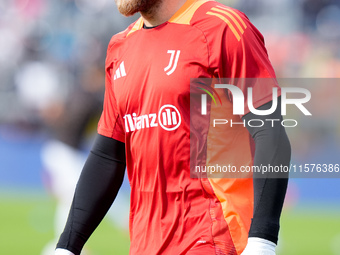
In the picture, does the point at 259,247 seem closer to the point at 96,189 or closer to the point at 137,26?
the point at 96,189

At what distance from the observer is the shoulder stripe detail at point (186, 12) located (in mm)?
2568

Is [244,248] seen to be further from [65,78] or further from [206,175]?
[65,78]

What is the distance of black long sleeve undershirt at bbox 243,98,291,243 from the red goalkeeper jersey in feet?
0.38

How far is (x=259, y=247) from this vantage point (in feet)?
6.93

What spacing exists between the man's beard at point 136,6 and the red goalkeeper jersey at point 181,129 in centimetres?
9

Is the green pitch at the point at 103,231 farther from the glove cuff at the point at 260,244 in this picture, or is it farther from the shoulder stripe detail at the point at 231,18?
the glove cuff at the point at 260,244

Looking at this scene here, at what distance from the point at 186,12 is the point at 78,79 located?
957 centimetres

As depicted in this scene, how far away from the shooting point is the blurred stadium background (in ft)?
32.9

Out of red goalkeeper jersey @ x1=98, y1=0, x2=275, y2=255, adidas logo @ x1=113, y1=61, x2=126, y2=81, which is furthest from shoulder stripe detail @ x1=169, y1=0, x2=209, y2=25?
adidas logo @ x1=113, y1=61, x2=126, y2=81

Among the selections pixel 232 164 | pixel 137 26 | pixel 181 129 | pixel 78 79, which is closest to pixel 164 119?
pixel 181 129

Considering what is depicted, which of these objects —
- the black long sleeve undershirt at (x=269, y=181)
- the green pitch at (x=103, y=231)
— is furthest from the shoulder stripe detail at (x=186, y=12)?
the green pitch at (x=103, y=231)

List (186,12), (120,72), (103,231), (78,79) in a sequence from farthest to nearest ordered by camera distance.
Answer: (78,79), (103,231), (120,72), (186,12)

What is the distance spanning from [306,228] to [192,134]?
7.38 m

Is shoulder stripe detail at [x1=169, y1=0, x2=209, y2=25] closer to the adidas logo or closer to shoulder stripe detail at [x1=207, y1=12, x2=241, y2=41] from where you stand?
shoulder stripe detail at [x1=207, y1=12, x2=241, y2=41]
